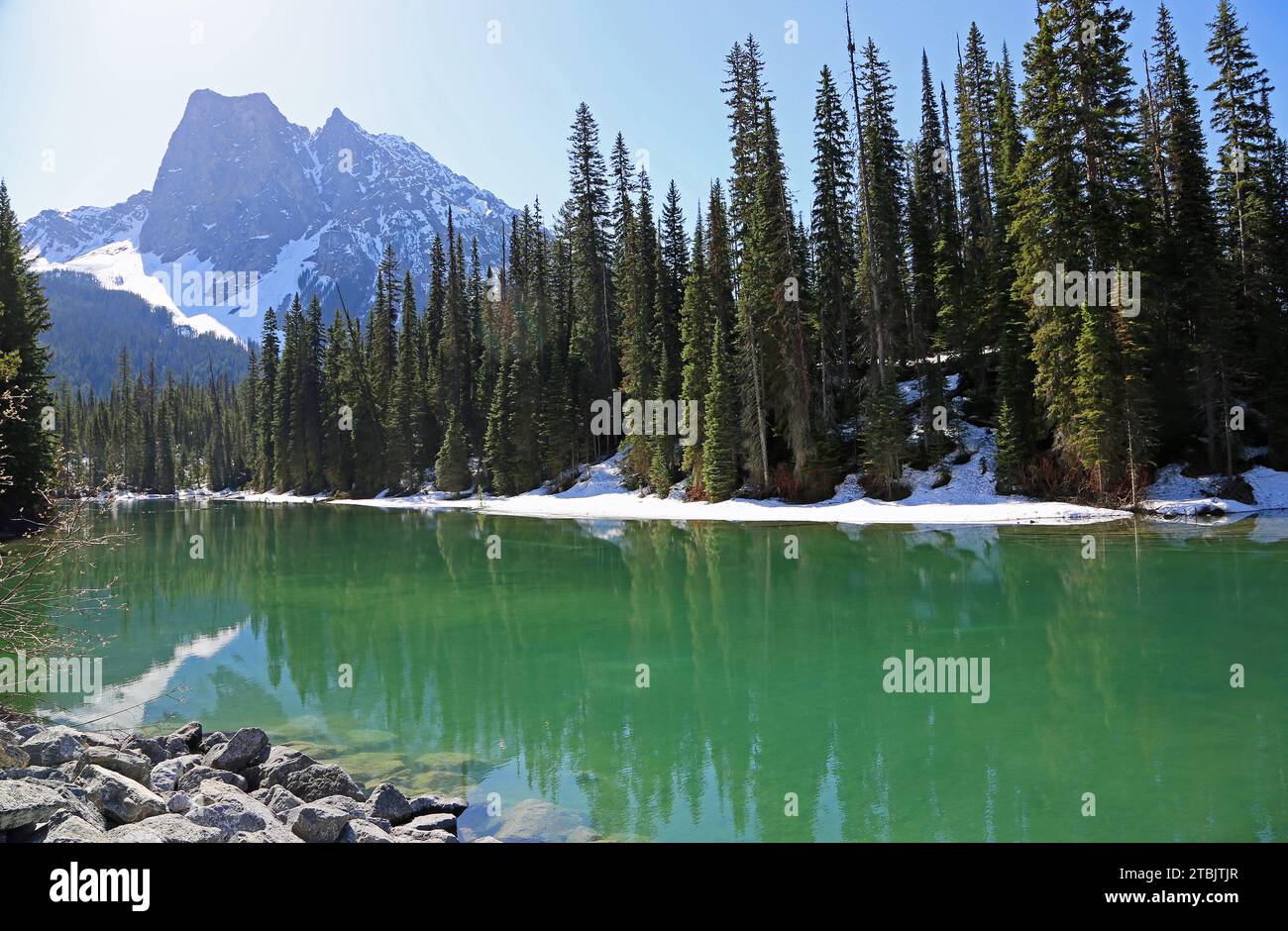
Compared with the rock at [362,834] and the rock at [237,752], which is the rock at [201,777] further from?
the rock at [362,834]

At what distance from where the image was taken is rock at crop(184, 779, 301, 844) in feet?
20.9

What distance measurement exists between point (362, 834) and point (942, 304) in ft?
145

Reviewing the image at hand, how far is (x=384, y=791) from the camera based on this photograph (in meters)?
7.80

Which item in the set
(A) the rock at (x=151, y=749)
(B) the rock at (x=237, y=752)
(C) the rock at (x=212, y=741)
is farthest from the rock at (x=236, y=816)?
(C) the rock at (x=212, y=741)

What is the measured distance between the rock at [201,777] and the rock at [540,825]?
3.22 meters

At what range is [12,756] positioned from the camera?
7.86 m

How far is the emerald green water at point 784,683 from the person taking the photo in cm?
746

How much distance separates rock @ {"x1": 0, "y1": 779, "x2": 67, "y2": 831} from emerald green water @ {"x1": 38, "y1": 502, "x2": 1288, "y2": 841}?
11.4 feet

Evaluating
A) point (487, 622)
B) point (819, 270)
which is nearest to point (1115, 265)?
point (819, 270)

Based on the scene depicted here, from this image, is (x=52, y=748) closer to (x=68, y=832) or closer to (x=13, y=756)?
(x=13, y=756)
